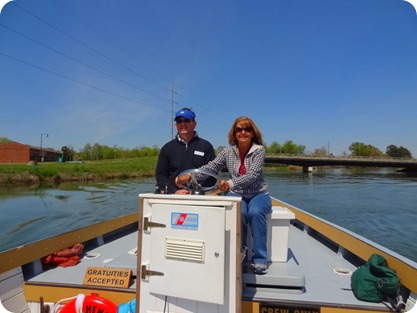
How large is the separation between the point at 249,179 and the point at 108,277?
53.6 inches

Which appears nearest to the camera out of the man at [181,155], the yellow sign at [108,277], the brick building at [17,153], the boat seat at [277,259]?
the boat seat at [277,259]

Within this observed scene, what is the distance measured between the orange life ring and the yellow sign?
0.23 m

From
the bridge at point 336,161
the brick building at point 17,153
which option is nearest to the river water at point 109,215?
the bridge at point 336,161

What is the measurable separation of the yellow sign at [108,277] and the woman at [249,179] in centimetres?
91

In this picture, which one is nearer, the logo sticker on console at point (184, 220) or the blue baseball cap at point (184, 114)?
the logo sticker on console at point (184, 220)

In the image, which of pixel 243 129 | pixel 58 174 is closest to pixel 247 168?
pixel 243 129

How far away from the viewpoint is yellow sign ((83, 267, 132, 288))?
87.4 inches

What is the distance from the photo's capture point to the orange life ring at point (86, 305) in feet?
6.33

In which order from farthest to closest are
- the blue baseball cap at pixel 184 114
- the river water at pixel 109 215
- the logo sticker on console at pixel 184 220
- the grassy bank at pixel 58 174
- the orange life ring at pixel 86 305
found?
the grassy bank at pixel 58 174 → the river water at pixel 109 215 → the blue baseball cap at pixel 184 114 → the orange life ring at pixel 86 305 → the logo sticker on console at pixel 184 220

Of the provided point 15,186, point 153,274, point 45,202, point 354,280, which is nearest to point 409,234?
point 354,280

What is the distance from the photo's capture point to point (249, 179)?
85.4 inches

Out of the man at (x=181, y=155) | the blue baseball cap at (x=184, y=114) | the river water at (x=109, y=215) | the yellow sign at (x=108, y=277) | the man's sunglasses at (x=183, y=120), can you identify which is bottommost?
the river water at (x=109, y=215)

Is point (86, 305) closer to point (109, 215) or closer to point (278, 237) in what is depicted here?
point (278, 237)

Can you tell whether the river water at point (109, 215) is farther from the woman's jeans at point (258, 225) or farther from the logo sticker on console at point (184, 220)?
the logo sticker on console at point (184, 220)
